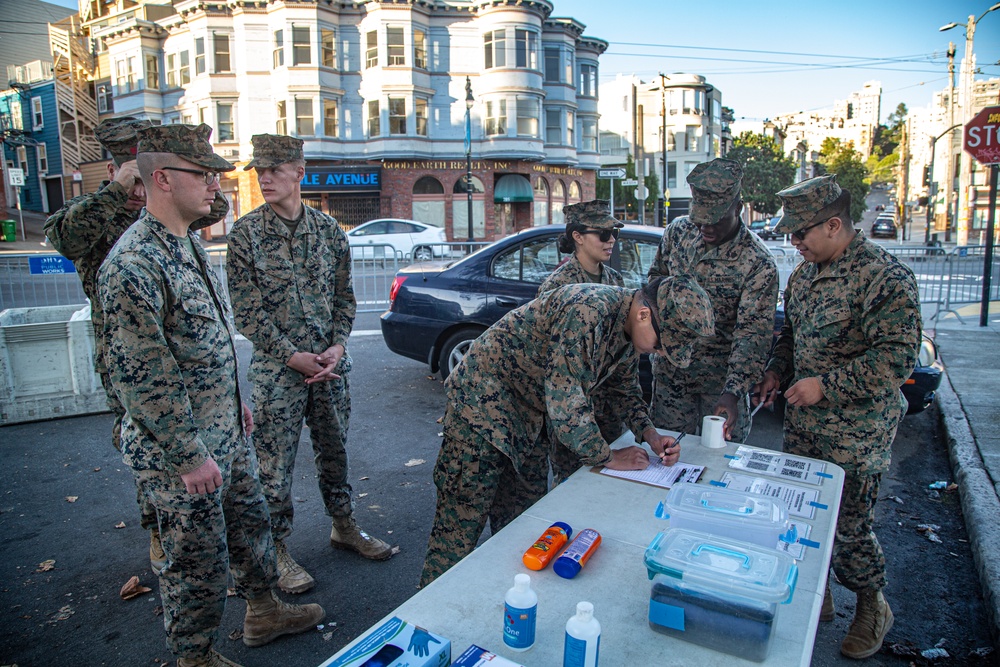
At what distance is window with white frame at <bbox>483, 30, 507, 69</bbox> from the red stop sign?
24429 millimetres

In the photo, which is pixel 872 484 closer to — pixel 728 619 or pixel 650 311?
pixel 650 311

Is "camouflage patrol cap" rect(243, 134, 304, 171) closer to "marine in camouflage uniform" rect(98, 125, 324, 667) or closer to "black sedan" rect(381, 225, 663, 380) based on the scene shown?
"marine in camouflage uniform" rect(98, 125, 324, 667)

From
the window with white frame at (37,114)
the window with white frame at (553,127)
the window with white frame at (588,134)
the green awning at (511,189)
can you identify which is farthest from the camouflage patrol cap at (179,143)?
the window with white frame at (37,114)

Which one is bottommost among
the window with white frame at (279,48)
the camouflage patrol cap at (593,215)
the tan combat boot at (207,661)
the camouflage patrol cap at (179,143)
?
the tan combat boot at (207,661)

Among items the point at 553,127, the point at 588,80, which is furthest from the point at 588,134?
the point at 553,127

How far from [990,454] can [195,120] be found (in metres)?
34.2

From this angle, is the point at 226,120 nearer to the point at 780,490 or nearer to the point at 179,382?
the point at 179,382

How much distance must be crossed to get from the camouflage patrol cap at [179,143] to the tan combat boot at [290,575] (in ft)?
6.30

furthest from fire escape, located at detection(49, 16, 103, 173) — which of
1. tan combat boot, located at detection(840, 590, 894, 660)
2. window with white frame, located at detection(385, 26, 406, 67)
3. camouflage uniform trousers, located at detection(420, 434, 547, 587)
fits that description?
tan combat boot, located at detection(840, 590, 894, 660)

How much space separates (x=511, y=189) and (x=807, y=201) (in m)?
28.8

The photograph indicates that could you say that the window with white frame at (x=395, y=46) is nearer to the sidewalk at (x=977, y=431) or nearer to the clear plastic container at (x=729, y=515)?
the sidewalk at (x=977, y=431)

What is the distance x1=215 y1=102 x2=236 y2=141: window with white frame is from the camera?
30312 millimetres

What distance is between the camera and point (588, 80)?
3538 cm

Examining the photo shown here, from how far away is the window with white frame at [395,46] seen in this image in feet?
97.2
